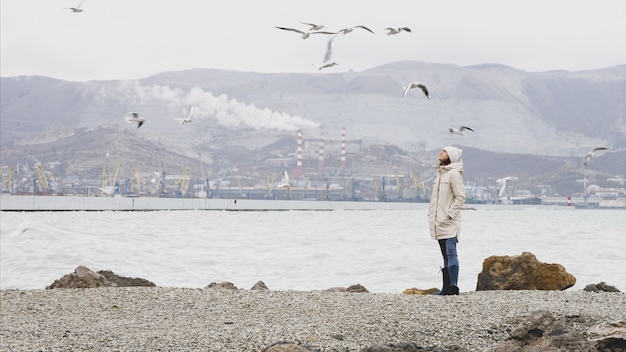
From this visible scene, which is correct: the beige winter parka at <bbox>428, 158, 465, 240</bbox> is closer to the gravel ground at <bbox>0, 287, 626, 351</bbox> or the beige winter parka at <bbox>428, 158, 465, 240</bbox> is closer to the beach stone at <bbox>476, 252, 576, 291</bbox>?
the gravel ground at <bbox>0, 287, 626, 351</bbox>

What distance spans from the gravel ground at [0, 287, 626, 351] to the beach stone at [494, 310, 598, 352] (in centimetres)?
31

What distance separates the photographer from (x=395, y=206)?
11775 cm

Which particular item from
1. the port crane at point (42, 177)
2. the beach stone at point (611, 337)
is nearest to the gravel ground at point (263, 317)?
the beach stone at point (611, 337)

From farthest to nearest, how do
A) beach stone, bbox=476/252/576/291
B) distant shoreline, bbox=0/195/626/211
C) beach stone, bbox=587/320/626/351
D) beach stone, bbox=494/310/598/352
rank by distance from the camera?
distant shoreline, bbox=0/195/626/211 → beach stone, bbox=476/252/576/291 → beach stone, bbox=587/320/626/351 → beach stone, bbox=494/310/598/352

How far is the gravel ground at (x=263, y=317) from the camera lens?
227 inches

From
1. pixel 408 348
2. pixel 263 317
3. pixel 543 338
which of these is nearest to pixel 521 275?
pixel 263 317

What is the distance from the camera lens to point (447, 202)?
305 inches

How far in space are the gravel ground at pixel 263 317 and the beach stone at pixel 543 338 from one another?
1.01 feet

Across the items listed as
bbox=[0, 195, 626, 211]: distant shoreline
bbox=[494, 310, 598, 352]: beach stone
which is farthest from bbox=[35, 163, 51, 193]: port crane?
bbox=[494, 310, 598, 352]: beach stone

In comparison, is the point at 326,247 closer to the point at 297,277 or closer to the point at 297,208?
the point at 297,277

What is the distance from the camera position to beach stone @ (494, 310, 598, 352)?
4.96 m

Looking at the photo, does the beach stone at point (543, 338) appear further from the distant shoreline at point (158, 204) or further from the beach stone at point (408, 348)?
the distant shoreline at point (158, 204)

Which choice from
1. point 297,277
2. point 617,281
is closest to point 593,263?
point 617,281

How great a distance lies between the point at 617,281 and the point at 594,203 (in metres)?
148
